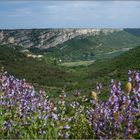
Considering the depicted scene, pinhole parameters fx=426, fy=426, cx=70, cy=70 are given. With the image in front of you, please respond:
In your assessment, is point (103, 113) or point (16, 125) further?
point (16, 125)

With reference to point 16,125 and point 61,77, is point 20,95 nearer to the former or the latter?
point 16,125

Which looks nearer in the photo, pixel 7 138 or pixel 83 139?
pixel 83 139

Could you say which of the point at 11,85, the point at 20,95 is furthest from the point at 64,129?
the point at 11,85

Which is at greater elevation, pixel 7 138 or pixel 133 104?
pixel 133 104

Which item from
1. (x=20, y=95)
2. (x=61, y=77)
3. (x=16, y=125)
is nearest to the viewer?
(x=16, y=125)

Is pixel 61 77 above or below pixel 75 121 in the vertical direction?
below

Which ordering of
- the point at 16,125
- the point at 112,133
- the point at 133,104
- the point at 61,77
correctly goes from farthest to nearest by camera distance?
1. the point at 61,77
2. the point at 16,125
3. the point at 133,104
4. the point at 112,133

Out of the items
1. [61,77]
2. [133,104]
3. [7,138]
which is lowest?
[61,77]

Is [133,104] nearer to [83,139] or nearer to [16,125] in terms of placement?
[83,139]

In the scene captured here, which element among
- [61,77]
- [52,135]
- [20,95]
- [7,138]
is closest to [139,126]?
[52,135]
